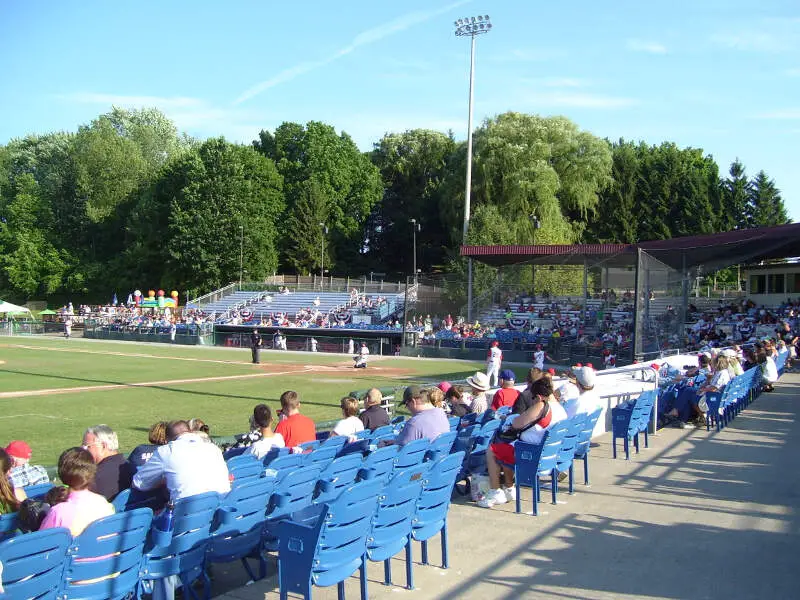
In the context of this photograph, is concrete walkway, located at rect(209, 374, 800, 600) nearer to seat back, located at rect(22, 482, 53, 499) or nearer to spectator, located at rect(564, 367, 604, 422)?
spectator, located at rect(564, 367, 604, 422)

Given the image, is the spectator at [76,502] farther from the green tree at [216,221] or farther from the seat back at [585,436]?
the green tree at [216,221]

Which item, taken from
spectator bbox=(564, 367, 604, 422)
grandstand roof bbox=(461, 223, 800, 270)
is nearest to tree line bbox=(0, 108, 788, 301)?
grandstand roof bbox=(461, 223, 800, 270)

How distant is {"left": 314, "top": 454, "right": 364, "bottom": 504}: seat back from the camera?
6.17 metres

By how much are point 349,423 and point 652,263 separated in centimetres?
1671

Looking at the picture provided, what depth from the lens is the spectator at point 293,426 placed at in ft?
26.9

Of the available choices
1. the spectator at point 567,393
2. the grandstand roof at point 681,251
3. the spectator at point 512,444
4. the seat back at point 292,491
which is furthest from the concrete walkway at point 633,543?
the grandstand roof at point 681,251

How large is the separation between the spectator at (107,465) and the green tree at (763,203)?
233ft

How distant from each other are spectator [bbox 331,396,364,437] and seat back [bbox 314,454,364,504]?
1986 millimetres

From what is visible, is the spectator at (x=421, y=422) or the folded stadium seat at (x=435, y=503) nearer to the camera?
the folded stadium seat at (x=435, y=503)

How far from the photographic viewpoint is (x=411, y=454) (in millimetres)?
6883

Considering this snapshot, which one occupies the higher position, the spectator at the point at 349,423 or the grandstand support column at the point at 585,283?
the grandstand support column at the point at 585,283

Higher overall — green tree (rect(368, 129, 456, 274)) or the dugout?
green tree (rect(368, 129, 456, 274))

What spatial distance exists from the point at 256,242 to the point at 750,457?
195 ft

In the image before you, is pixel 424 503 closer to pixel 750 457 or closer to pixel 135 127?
pixel 750 457
